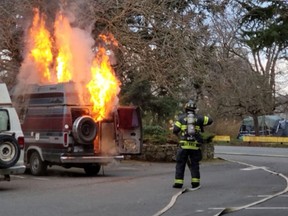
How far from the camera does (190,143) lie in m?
12.4

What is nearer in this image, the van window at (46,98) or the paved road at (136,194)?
the paved road at (136,194)

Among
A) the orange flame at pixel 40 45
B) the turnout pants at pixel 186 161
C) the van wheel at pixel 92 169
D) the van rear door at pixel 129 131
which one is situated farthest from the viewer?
the orange flame at pixel 40 45

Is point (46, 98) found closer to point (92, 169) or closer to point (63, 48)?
point (92, 169)

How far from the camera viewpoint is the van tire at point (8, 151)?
12117 millimetres

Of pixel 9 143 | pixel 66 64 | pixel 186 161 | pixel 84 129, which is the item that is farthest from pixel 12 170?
pixel 66 64

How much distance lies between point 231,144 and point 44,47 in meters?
25.5

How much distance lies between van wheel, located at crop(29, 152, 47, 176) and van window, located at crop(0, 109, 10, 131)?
3.12 meters

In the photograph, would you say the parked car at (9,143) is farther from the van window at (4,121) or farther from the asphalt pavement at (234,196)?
the asphalt pavement at (234,196)

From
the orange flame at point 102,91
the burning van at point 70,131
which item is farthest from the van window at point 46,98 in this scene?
the orange flame at point 102,91

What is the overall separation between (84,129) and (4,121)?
9.01 ft

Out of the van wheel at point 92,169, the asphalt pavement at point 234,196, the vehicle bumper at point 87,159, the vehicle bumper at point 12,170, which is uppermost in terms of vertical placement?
the vehicle bumper at point 87,159

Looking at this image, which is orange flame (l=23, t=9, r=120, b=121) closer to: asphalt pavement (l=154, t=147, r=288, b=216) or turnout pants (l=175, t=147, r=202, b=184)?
asphalt pavement (l=154, t=147, r=288, b=216)

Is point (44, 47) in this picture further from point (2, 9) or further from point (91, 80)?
point (91, 80)

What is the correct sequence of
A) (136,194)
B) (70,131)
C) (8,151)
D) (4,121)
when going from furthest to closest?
(70,131)
(4,121)
(8,151)
(136,194)
